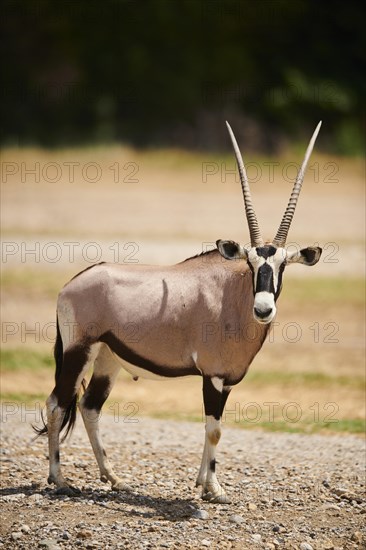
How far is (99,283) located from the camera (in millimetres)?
9812

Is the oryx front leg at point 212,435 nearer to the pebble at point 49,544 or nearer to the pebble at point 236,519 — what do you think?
the pebble at point 236,519

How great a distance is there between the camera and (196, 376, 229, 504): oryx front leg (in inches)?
375

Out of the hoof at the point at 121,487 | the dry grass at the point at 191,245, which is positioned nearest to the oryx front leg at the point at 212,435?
the hoof at the point at 121,487

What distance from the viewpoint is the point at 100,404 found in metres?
10.1

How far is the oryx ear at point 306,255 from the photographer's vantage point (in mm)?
9375

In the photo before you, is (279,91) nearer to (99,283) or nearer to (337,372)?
(337,372)

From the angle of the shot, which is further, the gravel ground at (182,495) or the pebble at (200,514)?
the pebble at (200,514)

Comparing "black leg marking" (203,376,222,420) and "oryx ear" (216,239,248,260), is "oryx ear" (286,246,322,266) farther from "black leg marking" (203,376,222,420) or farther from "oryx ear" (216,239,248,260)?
"black leg marking" (203,376,222,420)

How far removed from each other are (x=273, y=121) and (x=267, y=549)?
34698 millimetres

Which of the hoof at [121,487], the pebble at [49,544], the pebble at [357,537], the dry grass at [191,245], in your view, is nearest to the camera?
the pebble at [49,544]

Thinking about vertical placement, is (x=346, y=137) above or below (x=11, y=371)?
above

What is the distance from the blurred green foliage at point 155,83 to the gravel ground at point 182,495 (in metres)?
28.5

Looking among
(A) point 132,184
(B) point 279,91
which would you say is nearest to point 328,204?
(A) point 132,184

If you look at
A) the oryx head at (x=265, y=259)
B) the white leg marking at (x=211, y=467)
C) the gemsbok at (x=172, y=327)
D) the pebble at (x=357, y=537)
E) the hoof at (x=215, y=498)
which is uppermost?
the oryx head at (x=265, y=259)
